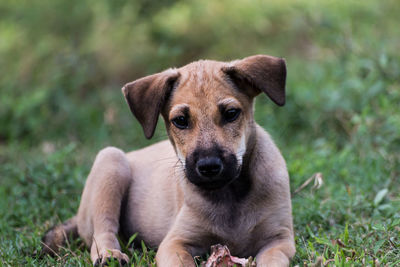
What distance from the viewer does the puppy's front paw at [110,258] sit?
4.66 metres

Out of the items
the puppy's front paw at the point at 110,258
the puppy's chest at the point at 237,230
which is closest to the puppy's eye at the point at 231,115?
the puppy's chest at the point at 237,230

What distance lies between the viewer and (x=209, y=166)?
4.26 m

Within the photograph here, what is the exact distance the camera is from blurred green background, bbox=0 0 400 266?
568 cm

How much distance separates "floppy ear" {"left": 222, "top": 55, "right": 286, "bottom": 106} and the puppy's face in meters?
0.10

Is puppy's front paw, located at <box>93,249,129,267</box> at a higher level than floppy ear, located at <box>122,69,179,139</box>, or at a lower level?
lower

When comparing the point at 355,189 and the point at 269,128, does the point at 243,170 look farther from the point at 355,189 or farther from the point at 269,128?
the point at 269,128

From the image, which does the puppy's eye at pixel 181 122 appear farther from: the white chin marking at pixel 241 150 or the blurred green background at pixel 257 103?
the blurred green background at pixel 257 103

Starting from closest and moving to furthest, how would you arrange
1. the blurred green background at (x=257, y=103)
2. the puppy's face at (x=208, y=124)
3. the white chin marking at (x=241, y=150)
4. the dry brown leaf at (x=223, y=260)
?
the dry brown leaf at (x=223, y=260)
the puppy's face at (x=208, y=124)
the white chin marking at (x=241, y=150)
the blurred green background at (x=257, y=103)

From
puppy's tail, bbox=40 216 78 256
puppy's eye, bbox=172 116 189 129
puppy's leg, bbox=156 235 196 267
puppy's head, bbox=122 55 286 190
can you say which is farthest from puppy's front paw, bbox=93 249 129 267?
puppy's eye, bbox=172 116 189 129

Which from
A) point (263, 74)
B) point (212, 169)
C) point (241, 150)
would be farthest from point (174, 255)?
point (263, 74)

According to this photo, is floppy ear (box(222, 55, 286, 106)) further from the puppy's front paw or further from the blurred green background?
the puppy's front paw

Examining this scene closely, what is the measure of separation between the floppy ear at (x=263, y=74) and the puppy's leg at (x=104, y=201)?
1702 mm

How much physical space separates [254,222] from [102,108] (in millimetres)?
5792

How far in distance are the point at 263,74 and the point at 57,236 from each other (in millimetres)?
2483
